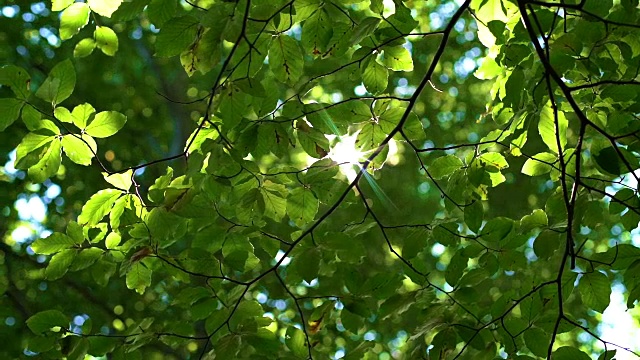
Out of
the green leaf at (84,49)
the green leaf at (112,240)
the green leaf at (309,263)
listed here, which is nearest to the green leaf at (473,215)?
the green leaf at (309,263)

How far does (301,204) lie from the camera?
2297 millimetres

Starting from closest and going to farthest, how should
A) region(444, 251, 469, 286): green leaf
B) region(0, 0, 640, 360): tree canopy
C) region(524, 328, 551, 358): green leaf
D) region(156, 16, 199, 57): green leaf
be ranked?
region(156, 16, 199, 57): green leaf
region(0, 0, 640, 360): tree canopy
region(524, 328, 551, 358): green leaf
region(444, 251, 469, 286): green leaf

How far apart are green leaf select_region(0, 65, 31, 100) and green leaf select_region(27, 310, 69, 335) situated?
71 cm

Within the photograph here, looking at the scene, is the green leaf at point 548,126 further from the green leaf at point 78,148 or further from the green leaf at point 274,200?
the green leaf at point 78,148

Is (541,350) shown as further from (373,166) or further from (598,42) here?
(598,42)

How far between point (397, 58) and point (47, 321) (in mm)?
1474

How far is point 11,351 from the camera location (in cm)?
615

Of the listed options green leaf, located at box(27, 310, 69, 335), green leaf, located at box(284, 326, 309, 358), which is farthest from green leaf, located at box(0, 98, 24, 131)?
green leaf, located at box(284, 326, 309, 358)

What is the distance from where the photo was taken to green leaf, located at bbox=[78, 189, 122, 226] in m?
2.25

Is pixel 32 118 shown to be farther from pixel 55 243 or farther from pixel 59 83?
pixel 55 243

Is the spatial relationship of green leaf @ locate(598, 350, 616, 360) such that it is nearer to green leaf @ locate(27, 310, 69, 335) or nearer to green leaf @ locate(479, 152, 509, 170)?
green leaf @ locate(479, 152, 509, 170)

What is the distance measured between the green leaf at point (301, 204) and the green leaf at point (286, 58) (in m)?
0.40

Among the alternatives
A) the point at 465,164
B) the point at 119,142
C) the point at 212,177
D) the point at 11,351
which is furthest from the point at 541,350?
the point at 119,142

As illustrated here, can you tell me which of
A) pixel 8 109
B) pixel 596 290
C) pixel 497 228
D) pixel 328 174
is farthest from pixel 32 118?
pixel 596 290
